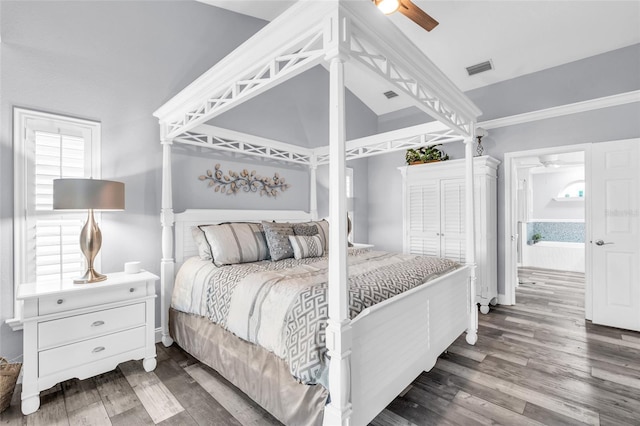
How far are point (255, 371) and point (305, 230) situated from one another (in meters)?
1.68

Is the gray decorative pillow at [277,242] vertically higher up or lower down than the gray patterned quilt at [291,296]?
higher up

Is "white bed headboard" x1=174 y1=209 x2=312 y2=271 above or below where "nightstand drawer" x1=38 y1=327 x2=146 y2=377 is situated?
above

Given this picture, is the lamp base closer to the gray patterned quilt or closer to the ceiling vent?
the gray patterned quilt

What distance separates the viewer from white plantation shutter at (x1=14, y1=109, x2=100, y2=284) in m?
2.31

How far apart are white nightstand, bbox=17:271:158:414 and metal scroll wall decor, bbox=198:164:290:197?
133 centimetres

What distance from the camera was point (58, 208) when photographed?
2.11 m

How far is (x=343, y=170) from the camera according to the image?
148 centimetres

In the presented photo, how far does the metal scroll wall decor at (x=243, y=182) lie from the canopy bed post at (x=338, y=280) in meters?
2.37

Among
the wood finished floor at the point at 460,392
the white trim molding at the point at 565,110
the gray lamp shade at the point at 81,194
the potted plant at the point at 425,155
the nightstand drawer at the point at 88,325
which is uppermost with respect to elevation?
the white trim molding at the point at 565,110

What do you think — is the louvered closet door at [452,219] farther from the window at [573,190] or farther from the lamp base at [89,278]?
the window at [573,190]

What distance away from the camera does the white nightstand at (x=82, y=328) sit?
1.93 meters

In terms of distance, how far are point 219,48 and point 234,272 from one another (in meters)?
2.70

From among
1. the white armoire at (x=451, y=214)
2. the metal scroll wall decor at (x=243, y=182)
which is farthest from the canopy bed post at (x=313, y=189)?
the white armoire at (x=451, y=214)

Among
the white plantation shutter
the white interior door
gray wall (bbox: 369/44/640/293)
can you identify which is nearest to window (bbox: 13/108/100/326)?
the white plantation shutter
